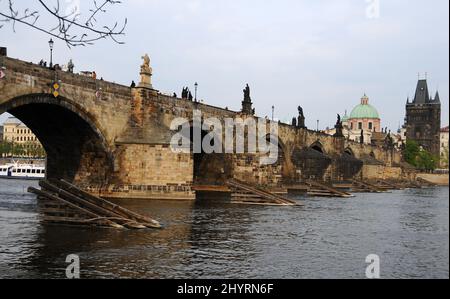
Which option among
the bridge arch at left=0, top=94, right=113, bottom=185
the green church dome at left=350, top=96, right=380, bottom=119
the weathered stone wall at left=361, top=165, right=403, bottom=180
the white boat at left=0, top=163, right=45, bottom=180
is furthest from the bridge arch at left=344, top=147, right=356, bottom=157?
the green church dome at left=350, top=96, right=380, bottom=119

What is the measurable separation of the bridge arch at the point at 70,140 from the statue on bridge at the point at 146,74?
517 cm

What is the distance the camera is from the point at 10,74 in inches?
1047

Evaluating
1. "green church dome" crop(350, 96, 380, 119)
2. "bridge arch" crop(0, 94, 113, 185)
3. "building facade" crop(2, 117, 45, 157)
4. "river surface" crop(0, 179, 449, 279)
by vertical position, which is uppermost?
"green church dome" crop(350, 96, 380, 119)

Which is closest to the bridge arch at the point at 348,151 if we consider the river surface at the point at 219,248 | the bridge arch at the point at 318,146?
the bridge arch at the point at 318,146

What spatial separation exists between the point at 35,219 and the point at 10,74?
8.97 m

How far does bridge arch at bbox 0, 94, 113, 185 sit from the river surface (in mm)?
9345

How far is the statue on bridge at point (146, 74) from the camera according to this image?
3678 centimetres

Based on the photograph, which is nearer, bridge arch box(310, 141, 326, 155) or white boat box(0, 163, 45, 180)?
bridge arch box(310, 141, 326, 155)

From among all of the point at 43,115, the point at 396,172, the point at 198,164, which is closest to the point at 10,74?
the point at 43,115

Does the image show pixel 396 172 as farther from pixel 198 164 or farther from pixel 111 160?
pixel 111 160

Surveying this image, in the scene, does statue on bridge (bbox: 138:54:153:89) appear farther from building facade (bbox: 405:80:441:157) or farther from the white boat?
building facade (bbox: 405:80:441:157)

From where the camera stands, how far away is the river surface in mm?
11695

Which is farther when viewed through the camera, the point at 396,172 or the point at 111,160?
the point at 396,172

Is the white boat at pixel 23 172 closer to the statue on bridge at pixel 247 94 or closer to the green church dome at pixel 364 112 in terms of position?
the statue on bridge at pixel 247 94
